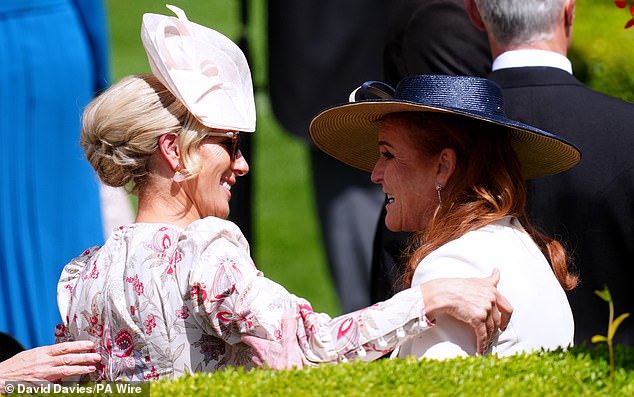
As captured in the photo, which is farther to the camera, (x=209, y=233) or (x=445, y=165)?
(x=445, y=165)

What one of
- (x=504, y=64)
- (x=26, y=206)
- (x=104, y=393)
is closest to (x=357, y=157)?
(x=504, y=64)

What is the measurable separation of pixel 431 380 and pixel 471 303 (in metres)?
0.24

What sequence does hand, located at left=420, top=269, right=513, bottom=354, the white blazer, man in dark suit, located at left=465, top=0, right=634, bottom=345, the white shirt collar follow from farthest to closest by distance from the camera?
the white shirt collar → man in dark suit, located at left=465, top=0, right=634, bottom=345 → the white blazer → hand, located at left=420, top=269, right=513, bottom=354

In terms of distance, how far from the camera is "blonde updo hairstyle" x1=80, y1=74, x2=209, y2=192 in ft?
10.1

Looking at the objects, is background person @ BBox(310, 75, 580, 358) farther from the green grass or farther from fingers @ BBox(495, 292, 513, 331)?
the green grass

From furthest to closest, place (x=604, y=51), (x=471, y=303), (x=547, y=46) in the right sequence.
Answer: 1. (x=604, y=51)
2. (x=547, y=46)
3. (x=471, y=303)

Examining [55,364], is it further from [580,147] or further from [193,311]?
[580,147]

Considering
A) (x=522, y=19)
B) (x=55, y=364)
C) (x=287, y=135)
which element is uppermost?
(x=522, y=19)

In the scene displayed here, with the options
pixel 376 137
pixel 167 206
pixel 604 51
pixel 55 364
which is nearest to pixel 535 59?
pixel 376 137

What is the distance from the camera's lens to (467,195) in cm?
315

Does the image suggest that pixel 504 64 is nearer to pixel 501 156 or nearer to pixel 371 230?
pixel 501 156

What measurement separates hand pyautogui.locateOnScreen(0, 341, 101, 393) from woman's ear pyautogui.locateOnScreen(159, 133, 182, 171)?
0.49m

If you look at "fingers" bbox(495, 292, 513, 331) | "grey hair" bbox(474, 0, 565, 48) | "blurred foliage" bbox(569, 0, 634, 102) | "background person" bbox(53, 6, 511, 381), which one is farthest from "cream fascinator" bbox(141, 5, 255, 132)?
"blurred foliage" bbox(569, 0, 634, 102)

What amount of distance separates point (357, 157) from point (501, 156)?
0.68 meters
